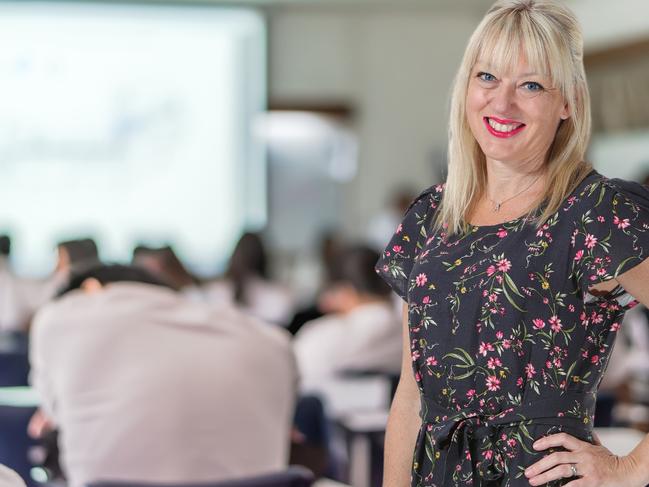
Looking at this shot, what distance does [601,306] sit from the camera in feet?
5.31

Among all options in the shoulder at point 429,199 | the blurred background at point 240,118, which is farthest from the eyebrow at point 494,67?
the blurred background at point 240,118

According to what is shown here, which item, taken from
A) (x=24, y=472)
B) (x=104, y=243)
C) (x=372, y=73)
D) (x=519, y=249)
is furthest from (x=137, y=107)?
(x=519, y=249)

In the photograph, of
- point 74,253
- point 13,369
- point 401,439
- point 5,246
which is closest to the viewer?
point 401,439

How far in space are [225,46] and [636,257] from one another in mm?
9025

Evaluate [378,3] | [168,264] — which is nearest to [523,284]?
[168,264]

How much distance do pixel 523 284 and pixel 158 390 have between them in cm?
144

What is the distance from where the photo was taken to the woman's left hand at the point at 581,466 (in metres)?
1.57

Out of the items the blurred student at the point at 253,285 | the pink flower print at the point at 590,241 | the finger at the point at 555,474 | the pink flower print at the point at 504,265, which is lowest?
the blurred student at the point at 253,285

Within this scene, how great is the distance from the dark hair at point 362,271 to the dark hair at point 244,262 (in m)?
1.53

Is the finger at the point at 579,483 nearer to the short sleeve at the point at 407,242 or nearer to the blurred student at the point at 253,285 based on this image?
the short sleeve at the point at 407,242

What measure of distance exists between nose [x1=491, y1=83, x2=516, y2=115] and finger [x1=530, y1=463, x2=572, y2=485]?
0.53m

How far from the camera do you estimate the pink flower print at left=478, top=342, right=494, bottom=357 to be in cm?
165

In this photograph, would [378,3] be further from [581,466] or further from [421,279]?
[581,466]

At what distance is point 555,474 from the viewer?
5.19 feet
